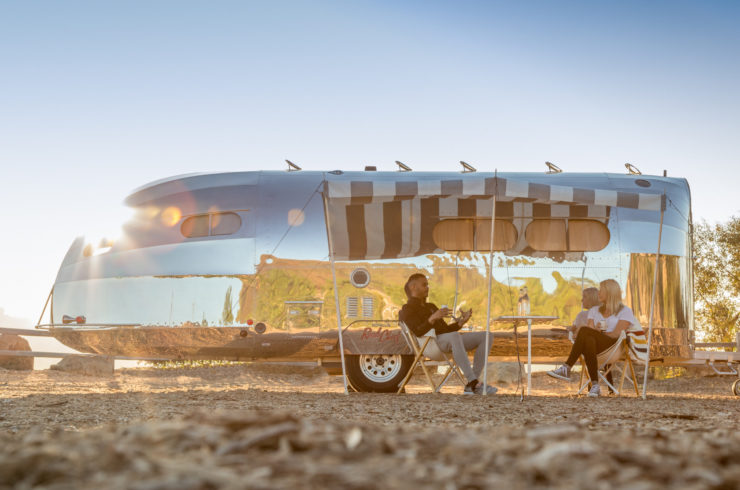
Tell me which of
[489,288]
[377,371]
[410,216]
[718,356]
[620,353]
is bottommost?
[377,371]

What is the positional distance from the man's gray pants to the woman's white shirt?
120cm

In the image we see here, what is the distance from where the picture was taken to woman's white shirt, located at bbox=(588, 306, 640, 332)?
8.25 metres

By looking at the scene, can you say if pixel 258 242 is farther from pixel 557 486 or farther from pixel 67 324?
pixel 557 486

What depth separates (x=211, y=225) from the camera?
8.55m

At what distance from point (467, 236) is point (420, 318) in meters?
1.12

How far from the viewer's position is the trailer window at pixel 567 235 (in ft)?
28.1

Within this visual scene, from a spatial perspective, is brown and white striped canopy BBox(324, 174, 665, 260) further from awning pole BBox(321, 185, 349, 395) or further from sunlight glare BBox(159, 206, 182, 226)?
sunlight glare BBox(159, 206, 182, 226)

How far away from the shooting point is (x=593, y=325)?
27.4ft

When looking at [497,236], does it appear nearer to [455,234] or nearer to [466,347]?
[455,234]

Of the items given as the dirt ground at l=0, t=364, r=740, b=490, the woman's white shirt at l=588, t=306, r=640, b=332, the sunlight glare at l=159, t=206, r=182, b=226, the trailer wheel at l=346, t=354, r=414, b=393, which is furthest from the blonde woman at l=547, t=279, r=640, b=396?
the dirt ground at l=0, t=364, r=740, b=490

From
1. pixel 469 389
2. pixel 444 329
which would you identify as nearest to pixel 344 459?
pixel 469 389

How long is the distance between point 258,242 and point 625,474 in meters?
6.73

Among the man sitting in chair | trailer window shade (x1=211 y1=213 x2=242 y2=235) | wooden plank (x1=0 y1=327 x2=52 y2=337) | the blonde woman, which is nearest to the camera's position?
the man sitting in chair

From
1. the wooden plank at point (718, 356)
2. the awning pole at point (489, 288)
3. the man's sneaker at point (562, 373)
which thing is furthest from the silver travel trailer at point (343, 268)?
the wooden plank at point (718, 356)
